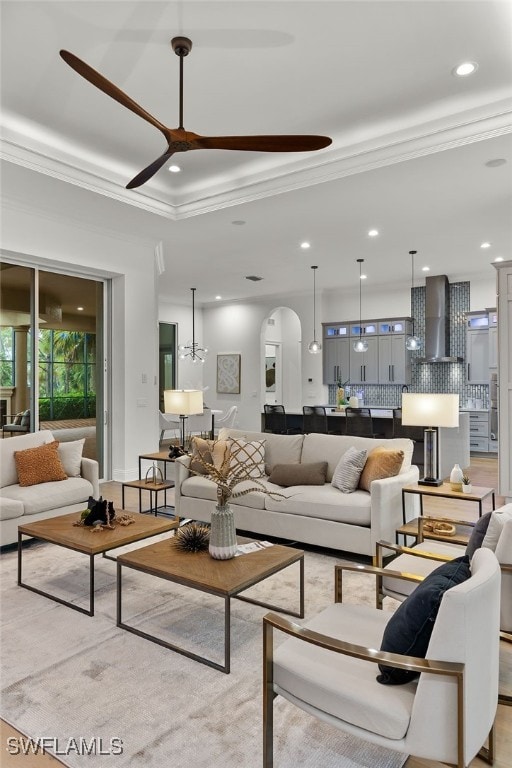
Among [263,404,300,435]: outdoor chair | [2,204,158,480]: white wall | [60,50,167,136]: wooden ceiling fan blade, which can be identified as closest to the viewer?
[60,50,167,136]: wooden ceiling fan blade

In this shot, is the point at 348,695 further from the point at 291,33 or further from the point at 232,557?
the point at 291,33

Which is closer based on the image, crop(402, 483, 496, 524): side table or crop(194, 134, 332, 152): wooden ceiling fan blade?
crop(194, 134, 332, 152): wooden ceiling fan blade

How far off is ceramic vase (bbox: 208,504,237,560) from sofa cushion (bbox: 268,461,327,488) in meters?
1.56

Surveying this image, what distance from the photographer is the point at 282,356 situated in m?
12.9

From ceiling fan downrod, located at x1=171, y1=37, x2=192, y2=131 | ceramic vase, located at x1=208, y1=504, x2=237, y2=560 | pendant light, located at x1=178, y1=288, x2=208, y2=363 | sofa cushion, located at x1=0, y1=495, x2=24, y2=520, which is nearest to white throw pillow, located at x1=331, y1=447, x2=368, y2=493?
ceramic vase, located at x1=208, y1=504, x2=237, y2=560

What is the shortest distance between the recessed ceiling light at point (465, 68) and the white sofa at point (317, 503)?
2623mm

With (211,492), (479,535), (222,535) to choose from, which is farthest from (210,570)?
(211,492)

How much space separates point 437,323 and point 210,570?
25.2 ft

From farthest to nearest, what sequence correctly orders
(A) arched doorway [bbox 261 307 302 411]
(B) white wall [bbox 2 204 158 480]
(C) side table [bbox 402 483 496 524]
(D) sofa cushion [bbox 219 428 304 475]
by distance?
(A) arched doorway [bbox 261 307 302 411]
(B) white wall [bbox 2 204 158 480]
(D) sofa cushion [bbox 219 428 304 475]
(C) side table [bbox 402 483 496 524]

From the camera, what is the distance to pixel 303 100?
152 inches

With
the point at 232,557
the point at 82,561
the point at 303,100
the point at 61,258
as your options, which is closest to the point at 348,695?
the point at 232,557

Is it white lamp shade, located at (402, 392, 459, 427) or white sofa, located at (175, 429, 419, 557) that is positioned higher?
white lamp shade, located at (402, 392, 459, 427)

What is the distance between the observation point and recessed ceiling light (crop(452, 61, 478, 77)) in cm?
338

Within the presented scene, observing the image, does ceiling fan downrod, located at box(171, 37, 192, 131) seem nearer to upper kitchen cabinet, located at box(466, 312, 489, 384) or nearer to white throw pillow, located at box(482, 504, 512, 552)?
white throw pillow, located at box(482, 504, 512, 552)
